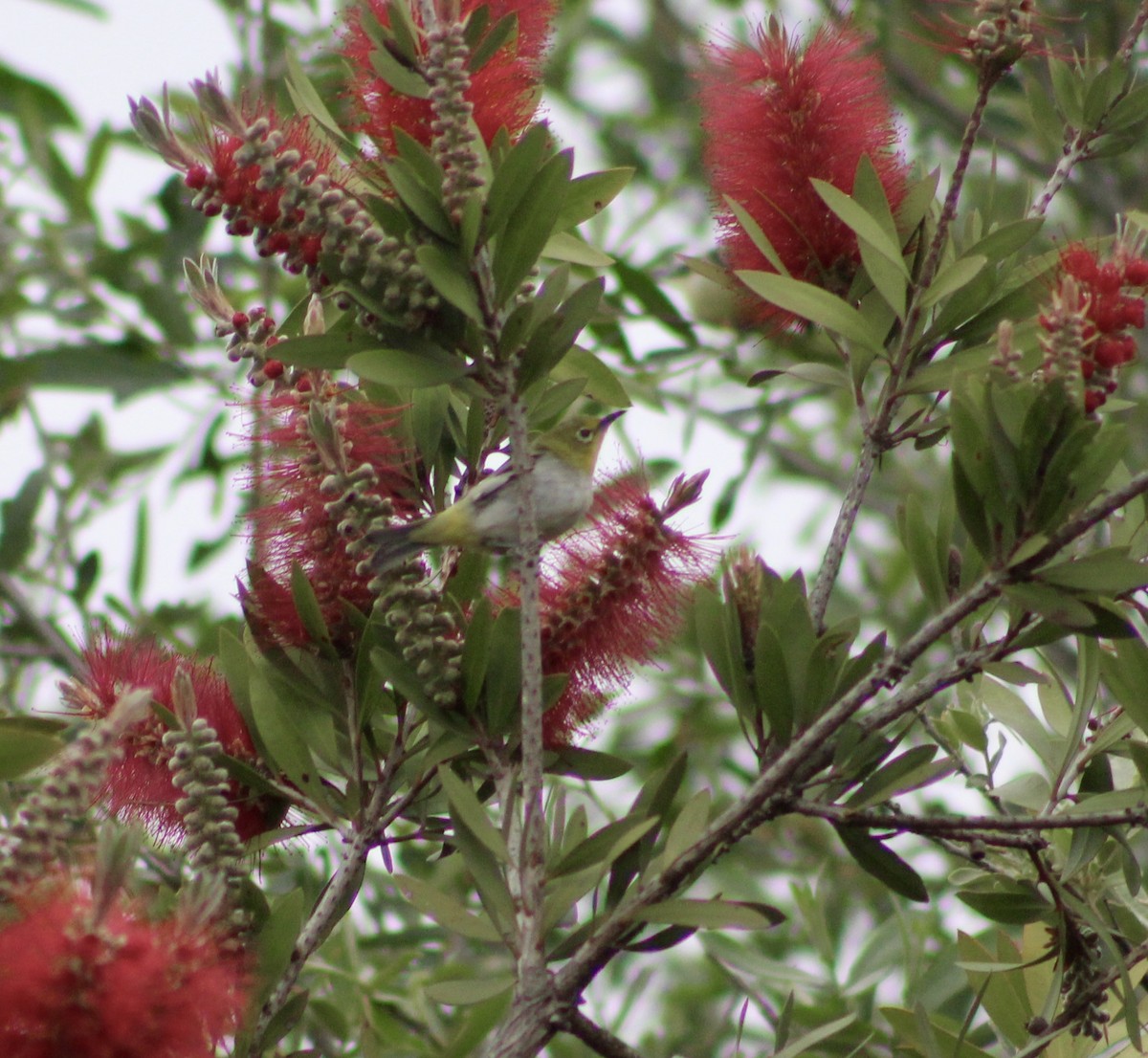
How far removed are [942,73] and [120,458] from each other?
368 cm

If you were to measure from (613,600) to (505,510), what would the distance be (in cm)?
22

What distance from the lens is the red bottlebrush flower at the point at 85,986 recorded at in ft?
3.66

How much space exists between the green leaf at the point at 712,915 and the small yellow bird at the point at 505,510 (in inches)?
16.5

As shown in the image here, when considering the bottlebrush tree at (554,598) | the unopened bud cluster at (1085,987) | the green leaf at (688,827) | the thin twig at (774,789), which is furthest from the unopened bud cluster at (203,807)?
the unopened bud cluster at (1085,987)

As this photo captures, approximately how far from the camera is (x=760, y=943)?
380cm

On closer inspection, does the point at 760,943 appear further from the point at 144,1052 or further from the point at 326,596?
the point at 144,1052

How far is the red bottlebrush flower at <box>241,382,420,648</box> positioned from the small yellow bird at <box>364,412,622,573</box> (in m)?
0.08

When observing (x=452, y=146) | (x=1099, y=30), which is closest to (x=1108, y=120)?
(x=452, y=146)

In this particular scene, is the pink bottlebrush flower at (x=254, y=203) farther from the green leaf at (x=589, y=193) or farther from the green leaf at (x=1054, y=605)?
the green leaf at (x=1054, y=605)

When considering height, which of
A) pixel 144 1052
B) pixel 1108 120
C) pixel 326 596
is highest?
pixel 1108 120

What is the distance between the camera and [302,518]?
174cm

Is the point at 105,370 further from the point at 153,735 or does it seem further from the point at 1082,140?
the point at 1082,140

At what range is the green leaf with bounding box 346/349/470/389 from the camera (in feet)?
4.80

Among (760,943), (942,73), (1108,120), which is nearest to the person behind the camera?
(1108,120)
